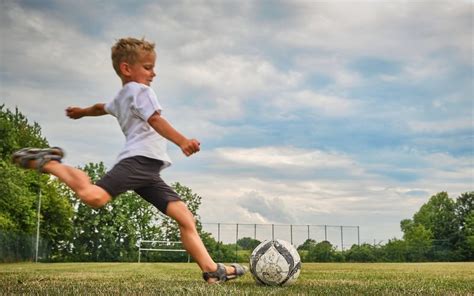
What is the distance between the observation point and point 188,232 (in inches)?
223

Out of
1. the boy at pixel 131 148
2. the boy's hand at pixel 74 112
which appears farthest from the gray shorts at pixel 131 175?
the boy's hand at pixel 74 112

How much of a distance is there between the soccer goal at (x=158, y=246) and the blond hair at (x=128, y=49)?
31.7m

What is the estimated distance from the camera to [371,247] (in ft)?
123

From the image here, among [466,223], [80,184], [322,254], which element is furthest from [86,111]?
[466,223]

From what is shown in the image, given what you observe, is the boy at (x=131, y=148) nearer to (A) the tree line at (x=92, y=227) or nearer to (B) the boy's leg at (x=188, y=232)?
(B) the boy's leg at (x=188, y=232)

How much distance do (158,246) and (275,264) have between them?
32841mm

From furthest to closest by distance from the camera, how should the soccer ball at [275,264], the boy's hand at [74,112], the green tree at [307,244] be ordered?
the green tree at [307,244] → the soccer ball at [275,264] → the boy's hand at [74,112]

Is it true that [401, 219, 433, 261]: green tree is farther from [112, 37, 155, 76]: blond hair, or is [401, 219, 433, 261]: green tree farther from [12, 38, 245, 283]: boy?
[112, 37, 155, 76]: blond hair

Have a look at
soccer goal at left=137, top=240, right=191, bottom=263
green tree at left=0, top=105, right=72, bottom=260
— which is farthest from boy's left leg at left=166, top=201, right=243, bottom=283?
soccer goal at left=137, top=240, right=191, bottom=263

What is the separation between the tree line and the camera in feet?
117

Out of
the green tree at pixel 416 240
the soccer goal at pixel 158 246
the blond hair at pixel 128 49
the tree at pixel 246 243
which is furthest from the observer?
the green tree at pixel 416 240

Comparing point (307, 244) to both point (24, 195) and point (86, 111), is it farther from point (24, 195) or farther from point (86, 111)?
point (86, 111)

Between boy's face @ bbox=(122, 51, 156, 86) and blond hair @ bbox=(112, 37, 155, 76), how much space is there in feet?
0.12

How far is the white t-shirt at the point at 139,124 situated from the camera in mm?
4909
